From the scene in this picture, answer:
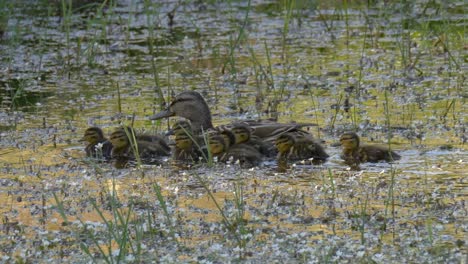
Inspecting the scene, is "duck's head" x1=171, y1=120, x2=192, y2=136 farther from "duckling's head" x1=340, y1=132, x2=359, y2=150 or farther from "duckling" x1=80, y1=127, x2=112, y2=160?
→ "duckling's head" x1=340, y1=132, x2=359, y2=150

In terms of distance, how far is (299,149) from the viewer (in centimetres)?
726

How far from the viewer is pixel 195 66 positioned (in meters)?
10.2

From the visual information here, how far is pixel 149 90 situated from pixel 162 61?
3.35 ft

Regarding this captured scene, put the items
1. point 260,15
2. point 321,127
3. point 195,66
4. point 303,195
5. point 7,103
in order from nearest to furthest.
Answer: point 303,195
point 321,127
point 7,103
point 195,66
point 260,15

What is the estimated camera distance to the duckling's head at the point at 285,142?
7.25 metres

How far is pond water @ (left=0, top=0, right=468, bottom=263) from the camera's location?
17.8 feet

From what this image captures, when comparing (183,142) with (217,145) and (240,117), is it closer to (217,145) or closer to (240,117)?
(217,145)

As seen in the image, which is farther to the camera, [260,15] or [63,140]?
[260,15]

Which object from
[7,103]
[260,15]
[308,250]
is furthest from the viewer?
[260,15]

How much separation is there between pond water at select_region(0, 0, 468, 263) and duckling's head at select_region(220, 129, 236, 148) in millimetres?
302

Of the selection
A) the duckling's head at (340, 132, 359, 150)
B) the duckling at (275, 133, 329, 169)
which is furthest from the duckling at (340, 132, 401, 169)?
the duckling at (275, 133, 329, 169)

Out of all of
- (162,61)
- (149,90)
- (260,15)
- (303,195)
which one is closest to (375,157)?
(303,195)

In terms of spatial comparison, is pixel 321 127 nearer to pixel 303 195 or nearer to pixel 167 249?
pixel 303 195

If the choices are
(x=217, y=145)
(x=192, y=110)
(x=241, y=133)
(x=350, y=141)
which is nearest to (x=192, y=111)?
(x=192, y=110)
